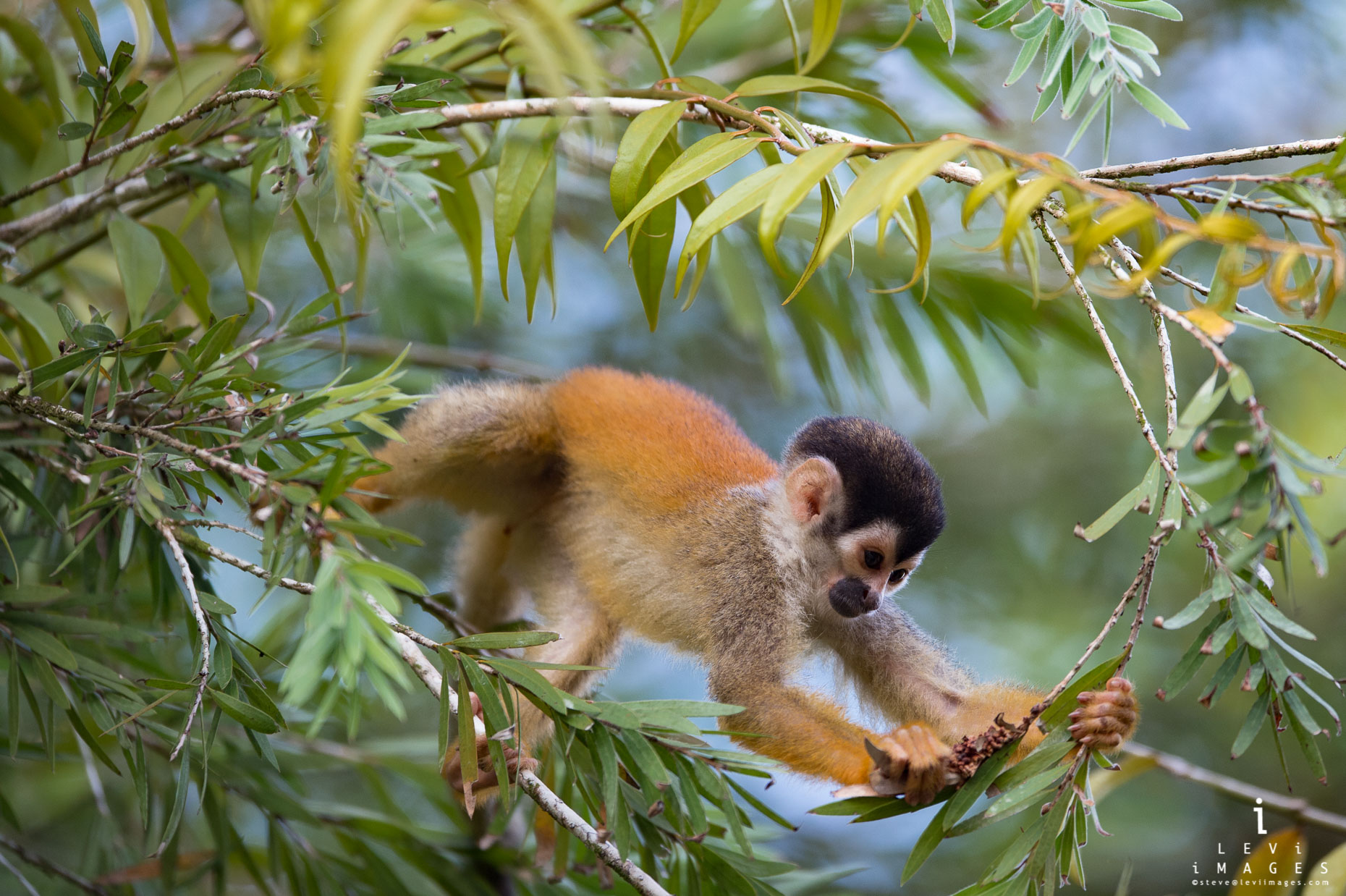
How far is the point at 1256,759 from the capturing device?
3.80 meters

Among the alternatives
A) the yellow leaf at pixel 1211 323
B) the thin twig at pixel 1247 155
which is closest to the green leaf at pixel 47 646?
the yellow leaf at pixel 1211 323

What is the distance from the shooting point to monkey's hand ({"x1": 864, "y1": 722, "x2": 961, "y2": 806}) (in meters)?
1.34

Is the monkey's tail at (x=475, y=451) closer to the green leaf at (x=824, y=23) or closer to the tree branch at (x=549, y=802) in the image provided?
the tree branch at (x=549, y=802)

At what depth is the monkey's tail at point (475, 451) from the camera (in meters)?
2.08

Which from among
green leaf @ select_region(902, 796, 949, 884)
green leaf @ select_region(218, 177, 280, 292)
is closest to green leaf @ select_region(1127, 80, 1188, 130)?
green leaf @ select_region(902, 796, 949, 884)

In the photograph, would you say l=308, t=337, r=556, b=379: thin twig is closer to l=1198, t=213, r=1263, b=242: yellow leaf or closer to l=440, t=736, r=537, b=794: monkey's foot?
l=440, t=736, r=537, b=794: monkey's foot

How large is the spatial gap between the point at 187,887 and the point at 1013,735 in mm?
1756

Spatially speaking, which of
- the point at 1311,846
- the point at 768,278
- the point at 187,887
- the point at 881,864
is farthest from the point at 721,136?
the point at 1311,846

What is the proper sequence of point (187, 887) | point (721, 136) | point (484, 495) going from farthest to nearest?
point (484, 495) < point (187, 887) < point (721, 136)

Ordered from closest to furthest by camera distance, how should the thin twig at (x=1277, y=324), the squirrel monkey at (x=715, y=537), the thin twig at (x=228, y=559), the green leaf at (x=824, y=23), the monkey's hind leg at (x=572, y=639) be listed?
1. the thin twig at (x=1277, y=324)
2. the thin twig at (x=228, y=559)
3. the green leaf at (x=824, y=23)
4. the squirrel monkey at (x=715, y=537)
5. the monkey's hind leg at (x=572, y=639)

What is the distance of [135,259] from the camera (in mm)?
1560

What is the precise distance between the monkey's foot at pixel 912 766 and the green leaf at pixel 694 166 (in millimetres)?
784

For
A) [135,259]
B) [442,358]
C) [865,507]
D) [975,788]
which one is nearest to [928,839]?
[975,788]

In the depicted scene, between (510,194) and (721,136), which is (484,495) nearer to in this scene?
(510,194)
